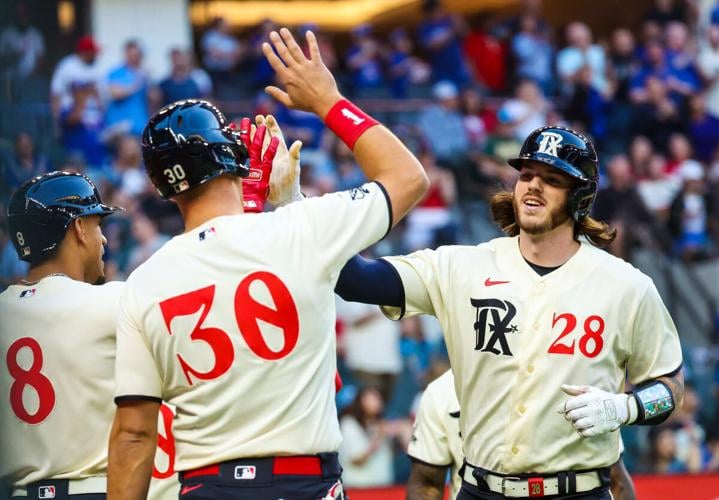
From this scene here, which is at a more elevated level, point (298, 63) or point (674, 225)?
point (674, 225)

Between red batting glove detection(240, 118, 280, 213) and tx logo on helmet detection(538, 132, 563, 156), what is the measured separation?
1325 millimetres

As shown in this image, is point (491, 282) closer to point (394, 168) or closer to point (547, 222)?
point (547, 222)

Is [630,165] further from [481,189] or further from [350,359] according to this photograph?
[350,359]

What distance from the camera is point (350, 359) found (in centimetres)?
1274

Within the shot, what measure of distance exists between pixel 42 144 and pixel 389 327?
413cm

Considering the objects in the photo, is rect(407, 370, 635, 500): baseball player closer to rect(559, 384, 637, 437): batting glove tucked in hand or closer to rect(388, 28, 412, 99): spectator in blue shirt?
rect(559, 384, 637, 437): batting glove tucked in hand

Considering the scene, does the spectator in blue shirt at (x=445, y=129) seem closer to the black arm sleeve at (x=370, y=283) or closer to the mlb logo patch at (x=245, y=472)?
the black arm sleeve at (x=370, y=283)

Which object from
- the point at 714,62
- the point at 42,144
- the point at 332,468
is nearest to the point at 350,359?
the point at 42,144

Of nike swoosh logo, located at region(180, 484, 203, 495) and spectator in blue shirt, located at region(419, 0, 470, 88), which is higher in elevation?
spectator in blue shirt, located at region(419, 0, 470, 88)

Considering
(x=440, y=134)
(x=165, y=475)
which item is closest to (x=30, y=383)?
(x=165, y=475)

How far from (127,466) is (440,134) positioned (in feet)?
36.8

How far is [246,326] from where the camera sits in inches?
161

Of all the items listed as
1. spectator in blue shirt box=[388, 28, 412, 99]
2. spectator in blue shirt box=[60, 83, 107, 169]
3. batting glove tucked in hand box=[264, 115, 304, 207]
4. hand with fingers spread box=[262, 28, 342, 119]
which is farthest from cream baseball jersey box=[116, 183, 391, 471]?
spectator in blue shirt box=[388, 28, 412, 99]

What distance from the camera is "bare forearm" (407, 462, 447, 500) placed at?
629 centimetres
